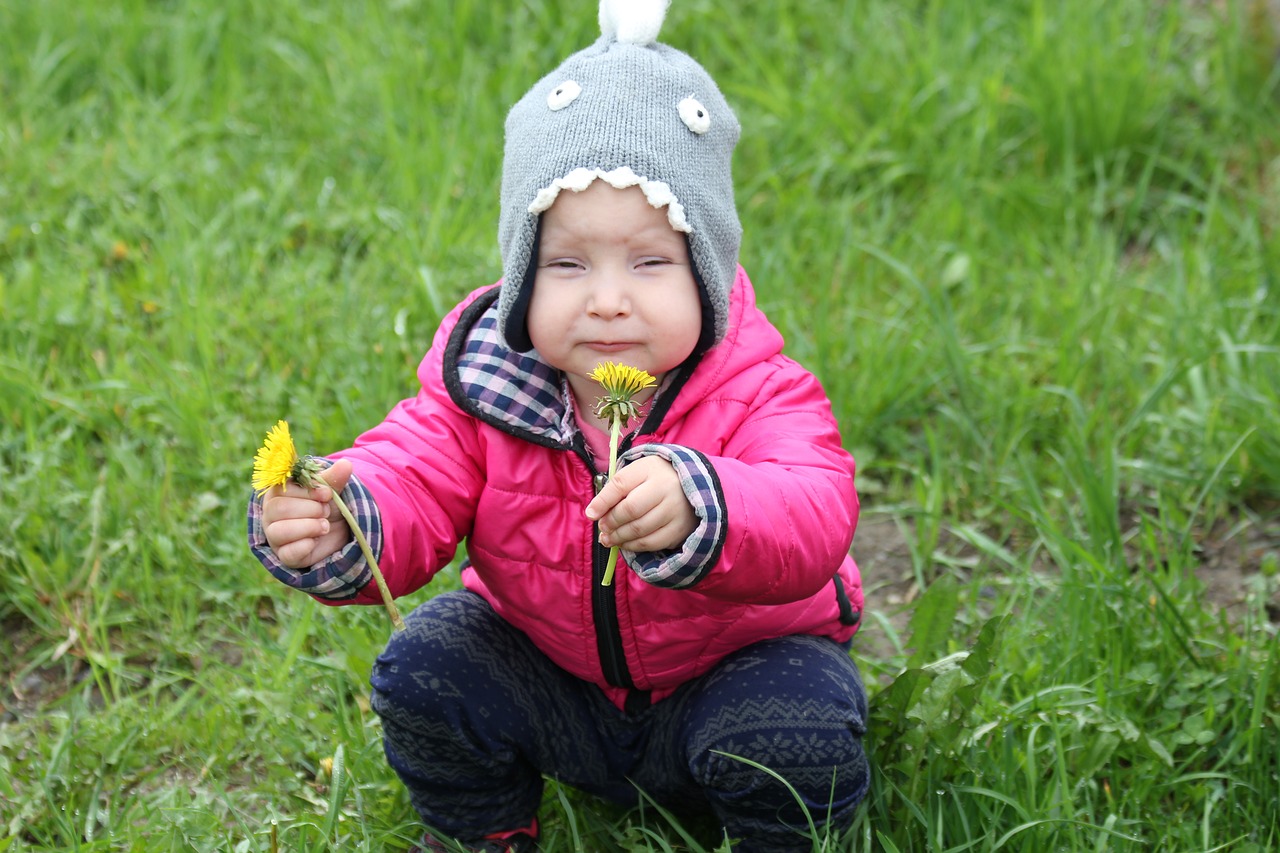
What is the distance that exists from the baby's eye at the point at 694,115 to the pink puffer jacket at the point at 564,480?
0.90 ft

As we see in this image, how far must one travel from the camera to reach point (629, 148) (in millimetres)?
1732

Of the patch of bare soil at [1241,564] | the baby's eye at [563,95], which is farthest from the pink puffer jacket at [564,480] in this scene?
the patch of bare soil at [1241,564]

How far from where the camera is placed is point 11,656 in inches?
97.5

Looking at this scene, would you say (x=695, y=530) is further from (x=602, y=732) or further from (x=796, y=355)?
(x=796, y=355)

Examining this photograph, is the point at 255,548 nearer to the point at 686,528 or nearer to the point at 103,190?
the point at 686,528

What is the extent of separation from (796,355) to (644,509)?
1.43m

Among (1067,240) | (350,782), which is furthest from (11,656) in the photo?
(1067,240)

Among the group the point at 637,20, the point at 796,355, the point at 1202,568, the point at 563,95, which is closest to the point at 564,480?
the point at 563,95

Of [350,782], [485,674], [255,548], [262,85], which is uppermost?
[262,85]

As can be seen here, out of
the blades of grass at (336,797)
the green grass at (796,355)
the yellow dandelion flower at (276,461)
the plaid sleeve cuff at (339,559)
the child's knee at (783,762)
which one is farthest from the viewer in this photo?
the green grass at (796,355)

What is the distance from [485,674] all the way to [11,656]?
103cm

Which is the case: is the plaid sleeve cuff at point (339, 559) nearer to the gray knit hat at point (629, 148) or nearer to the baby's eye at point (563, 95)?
the gray knit hat at point (629, 148)

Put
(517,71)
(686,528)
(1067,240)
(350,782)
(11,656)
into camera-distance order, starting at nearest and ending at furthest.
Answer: (686,528)
(350,782)
(11,656)
(1067,240)
(517,71)

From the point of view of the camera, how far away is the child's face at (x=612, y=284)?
1.75 metres
